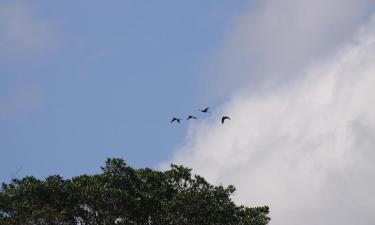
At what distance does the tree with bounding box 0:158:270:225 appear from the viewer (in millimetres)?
38844

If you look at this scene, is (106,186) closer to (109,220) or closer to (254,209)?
(109,220)

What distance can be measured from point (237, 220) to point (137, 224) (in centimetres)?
584

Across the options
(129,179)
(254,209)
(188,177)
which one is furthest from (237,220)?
(129,179)

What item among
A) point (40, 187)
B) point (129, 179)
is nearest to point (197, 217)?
point (129, 179)

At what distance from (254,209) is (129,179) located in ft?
24.9

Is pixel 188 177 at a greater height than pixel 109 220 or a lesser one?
greater

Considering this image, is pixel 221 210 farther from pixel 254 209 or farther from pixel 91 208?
pixel 91 208

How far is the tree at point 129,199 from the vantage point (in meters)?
38.8

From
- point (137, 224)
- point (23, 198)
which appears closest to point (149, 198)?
point (137, 224)

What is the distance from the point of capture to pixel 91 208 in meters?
39.5

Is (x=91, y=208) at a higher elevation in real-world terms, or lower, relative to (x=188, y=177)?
lower

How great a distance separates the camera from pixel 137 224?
3997 centimetres

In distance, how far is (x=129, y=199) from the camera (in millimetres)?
39188

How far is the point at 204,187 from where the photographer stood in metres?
40.2
